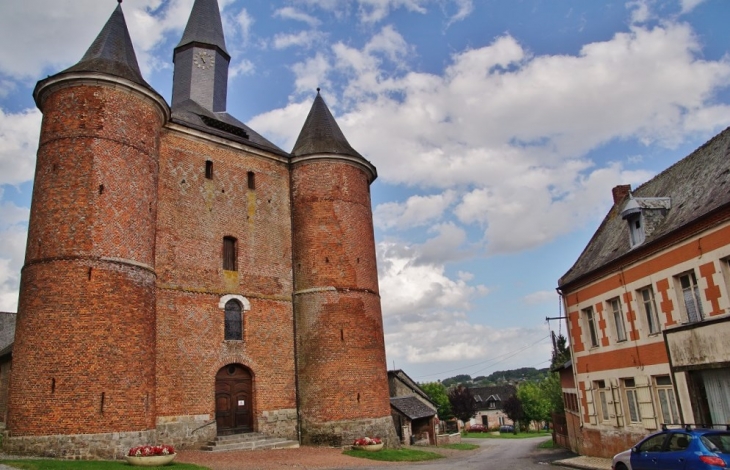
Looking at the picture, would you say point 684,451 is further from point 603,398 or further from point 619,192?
point 619,192

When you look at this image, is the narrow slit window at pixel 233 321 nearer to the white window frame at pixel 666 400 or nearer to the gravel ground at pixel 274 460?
the gravel ground at pixel 274 460

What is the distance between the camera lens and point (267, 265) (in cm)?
2197

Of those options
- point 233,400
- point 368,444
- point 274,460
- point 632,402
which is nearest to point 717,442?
point 632,402

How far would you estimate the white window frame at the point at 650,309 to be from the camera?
49.8 ft

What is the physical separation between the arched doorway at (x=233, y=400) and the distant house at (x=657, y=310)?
1213 cm

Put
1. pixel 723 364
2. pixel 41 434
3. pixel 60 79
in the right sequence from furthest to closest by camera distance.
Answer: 1. pixel 60 79
2. pixel 41 434
3. pixel 723 364

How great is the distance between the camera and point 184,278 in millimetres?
19266

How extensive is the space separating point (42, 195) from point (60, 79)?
3861 millimetres

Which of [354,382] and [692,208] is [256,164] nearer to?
[354,382]

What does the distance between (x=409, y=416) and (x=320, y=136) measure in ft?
57.4

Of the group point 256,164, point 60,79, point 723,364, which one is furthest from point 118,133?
point 723,364

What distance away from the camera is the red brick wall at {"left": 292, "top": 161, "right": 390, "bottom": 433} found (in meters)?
20.8

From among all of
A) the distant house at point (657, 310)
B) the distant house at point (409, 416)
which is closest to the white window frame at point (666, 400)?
the distant house at point (657, 310)

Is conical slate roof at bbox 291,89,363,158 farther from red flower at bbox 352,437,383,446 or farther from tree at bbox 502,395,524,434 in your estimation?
tree at bbox 502,395,524,434
